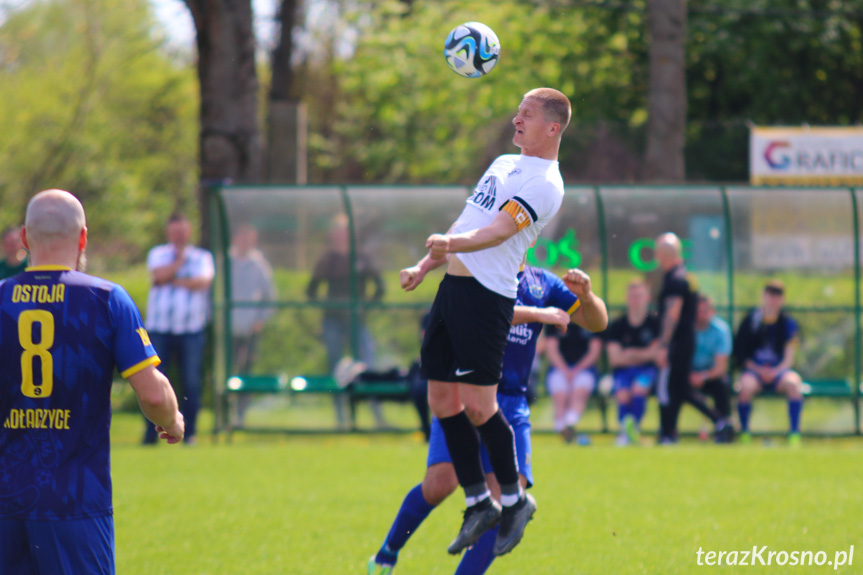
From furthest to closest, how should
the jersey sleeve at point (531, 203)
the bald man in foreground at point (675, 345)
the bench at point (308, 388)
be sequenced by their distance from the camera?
the bench at point (308, 388), the bald man in foreground at point (675, 345), the jersey sleeve at point (531, 203)

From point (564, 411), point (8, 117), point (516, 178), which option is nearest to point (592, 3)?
point (564, 411)

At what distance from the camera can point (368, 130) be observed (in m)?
36.8

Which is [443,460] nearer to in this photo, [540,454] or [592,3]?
[540,454]

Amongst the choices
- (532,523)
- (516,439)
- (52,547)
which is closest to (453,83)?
(532,523)

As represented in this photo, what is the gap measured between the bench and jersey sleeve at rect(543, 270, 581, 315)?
23.5ft

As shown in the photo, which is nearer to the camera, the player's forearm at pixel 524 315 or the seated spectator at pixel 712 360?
the player's forearm at pixel 524 315

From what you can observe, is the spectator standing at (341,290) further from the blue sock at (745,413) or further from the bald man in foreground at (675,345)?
the blue sock at (745,413)

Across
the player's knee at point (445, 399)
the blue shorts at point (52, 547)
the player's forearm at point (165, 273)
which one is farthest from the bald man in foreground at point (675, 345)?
the blue shorts at point (52, 547)

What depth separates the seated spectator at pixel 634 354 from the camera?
482 inches

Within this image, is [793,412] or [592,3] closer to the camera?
[793,412]

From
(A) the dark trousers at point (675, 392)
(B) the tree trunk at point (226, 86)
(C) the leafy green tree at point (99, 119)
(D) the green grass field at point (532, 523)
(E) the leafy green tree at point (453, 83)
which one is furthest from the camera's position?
(C) the leafy green tree at point (99, 119)

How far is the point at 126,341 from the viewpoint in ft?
12.7

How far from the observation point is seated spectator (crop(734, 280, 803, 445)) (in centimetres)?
1233

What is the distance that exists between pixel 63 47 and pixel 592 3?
61.5 ft
